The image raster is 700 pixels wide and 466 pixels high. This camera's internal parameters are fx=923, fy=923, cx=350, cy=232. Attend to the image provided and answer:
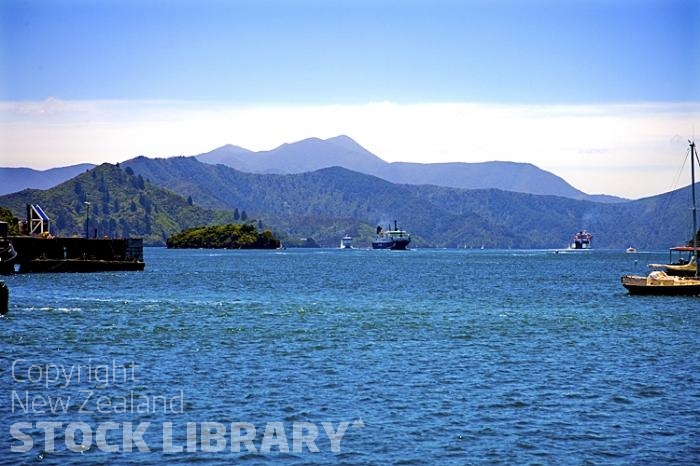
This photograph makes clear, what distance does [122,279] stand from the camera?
427 ft

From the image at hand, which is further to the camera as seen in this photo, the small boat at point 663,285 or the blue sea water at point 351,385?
the small boat at point 663,285

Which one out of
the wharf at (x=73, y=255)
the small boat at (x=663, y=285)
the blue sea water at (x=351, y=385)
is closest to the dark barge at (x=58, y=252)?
the wharf at (x=73, y=255)

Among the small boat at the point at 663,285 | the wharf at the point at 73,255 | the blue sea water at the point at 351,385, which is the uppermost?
the wharf at the point at 73,255

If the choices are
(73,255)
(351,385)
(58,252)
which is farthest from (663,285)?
(73,255)

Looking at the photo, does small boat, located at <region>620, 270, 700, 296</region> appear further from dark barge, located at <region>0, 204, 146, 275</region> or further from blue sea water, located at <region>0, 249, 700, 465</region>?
dark barge, located at <region>0, 204, 146, 275</region>

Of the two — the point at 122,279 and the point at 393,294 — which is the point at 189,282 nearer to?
the point at 122,279

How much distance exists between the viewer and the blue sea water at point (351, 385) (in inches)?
1112

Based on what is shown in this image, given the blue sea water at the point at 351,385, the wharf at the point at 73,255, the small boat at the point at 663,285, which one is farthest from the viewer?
the wharf at the point at 73,255

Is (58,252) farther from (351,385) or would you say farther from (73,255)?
(351,385)

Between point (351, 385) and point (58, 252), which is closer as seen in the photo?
point (351, 385)

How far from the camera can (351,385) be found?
38375mm

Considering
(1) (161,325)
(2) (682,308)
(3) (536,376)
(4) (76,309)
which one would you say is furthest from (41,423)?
(2) (682,308)

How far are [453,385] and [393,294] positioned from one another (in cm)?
6203

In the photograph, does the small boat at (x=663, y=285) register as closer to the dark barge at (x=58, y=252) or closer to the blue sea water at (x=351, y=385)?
the blue sea water at (x=351, y=385)
